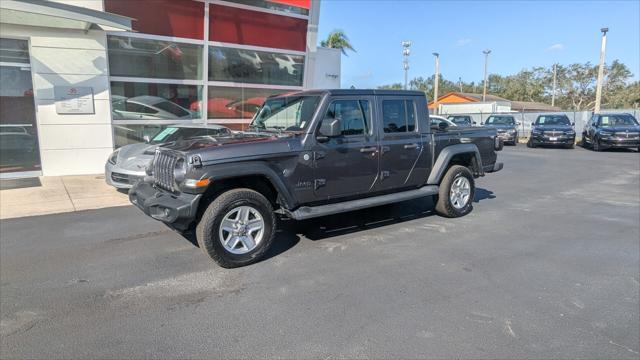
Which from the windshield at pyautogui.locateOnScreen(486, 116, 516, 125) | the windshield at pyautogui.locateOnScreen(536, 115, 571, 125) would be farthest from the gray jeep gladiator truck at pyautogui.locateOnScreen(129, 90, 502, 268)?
the windshield at pyautogui.locateOnScreen(486, 116, 516, 125)

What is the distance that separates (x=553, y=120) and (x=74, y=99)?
21.2 meters

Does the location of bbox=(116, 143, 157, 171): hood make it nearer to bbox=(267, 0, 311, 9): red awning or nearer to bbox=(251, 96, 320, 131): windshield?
bbox=(251, 96, 320, 131): windshield

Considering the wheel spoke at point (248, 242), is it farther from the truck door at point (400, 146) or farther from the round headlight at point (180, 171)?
the truck door at point (400, 146)

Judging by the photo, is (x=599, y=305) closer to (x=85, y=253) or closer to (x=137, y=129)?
(x=85, y=253)

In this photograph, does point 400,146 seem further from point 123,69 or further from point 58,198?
point 123,69

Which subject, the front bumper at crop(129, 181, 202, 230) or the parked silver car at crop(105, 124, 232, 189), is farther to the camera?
the parked silver car at crop(105, 124, 232, 189)

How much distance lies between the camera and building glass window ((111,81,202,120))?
36.8 ft

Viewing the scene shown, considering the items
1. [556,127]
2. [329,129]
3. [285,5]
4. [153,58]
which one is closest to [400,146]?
[329,129]

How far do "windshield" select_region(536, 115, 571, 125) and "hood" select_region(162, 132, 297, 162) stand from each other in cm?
2040

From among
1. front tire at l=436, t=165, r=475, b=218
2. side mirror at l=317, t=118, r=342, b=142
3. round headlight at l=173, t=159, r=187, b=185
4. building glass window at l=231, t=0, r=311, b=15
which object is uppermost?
building glass window at l=231, t=0, r=311, b=15

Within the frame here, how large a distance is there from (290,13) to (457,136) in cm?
886

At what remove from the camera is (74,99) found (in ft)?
34.3

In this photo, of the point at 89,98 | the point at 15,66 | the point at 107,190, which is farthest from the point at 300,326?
the point at 15,66

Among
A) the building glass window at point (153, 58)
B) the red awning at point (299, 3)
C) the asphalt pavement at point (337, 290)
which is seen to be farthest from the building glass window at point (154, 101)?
the asphalt pavement at point (337, 290)
